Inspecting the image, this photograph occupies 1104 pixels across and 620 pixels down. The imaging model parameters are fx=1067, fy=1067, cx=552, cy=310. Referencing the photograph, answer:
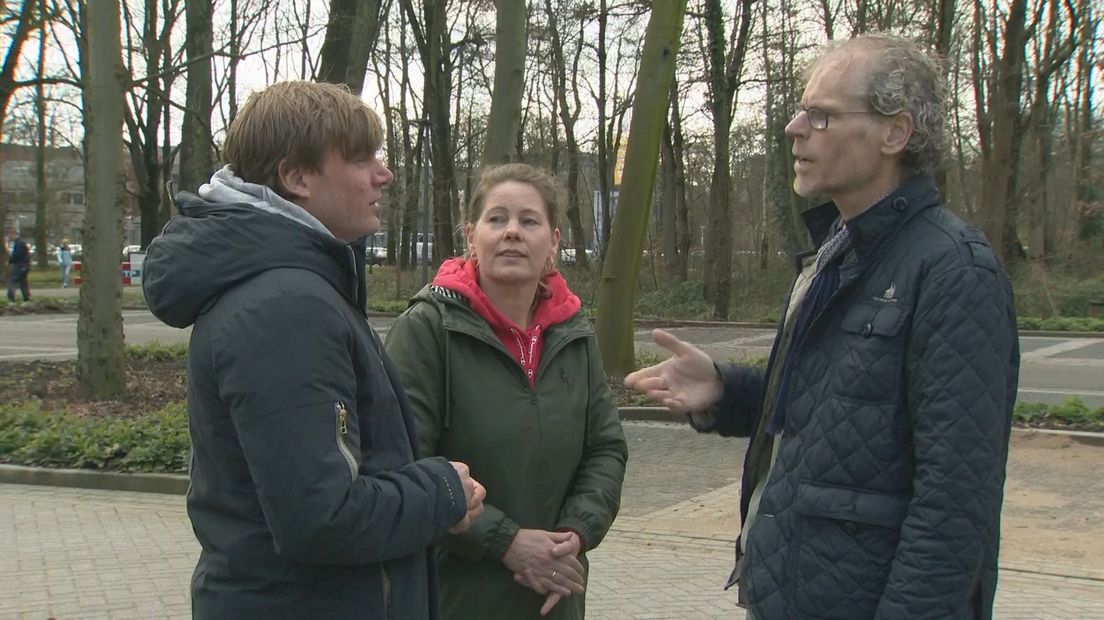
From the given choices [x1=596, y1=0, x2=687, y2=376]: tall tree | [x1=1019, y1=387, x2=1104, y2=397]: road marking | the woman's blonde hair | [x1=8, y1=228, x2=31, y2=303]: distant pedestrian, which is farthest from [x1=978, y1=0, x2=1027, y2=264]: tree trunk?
[x1=8, y1=228, x2=31, y2=303]: distant pedestrian

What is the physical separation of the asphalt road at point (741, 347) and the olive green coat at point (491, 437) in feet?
38.0

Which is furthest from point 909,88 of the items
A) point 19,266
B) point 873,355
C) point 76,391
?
point 19,266

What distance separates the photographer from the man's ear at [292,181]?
6.98 feet

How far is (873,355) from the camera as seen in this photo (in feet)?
7.14

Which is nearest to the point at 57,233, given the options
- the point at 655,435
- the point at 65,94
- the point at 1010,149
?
the point at 65,94

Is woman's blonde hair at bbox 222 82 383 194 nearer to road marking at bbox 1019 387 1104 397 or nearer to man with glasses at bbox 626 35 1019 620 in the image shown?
man with glasses at bbox 626 35 1019 620

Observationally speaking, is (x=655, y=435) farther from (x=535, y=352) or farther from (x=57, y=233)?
(x=57, y=233)

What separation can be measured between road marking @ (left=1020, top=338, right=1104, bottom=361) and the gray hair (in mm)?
16599

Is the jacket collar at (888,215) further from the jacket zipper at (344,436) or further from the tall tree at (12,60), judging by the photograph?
the tall tree at (12,60)

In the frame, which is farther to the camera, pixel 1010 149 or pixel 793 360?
pixel 1010 149

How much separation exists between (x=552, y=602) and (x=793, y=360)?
93 cm

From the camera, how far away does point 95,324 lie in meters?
11.2

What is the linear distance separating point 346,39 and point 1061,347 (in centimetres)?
1391

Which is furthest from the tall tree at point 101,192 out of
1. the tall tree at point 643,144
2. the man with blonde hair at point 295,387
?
the man with blonde hair at point 295,387
